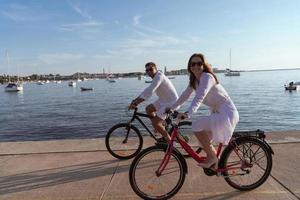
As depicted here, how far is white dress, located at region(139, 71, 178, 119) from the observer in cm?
653

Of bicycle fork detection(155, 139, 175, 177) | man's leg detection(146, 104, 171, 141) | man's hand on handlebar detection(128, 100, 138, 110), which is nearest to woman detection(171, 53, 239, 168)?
bicycle fork detection(155, 139, 175, 177)

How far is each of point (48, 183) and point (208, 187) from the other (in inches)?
98.1

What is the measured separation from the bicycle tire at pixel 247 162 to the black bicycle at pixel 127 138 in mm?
1894

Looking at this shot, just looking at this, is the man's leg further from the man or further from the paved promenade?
the paved promenade

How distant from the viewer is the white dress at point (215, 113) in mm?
4633

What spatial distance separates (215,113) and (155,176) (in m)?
1.20

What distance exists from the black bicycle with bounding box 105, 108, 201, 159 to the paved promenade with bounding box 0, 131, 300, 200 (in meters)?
0.24

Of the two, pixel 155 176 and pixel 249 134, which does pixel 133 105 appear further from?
pixel 249 134

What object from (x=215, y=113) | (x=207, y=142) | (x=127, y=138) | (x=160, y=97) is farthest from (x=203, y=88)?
(x=127, y=138)

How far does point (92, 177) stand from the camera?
5.77m

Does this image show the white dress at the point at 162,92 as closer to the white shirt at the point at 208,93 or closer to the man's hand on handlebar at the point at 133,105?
the man's hand on handlebar at the point at 133,105

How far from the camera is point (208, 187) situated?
5090 millimetres

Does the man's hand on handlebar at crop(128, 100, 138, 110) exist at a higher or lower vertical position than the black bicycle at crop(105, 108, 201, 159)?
higher

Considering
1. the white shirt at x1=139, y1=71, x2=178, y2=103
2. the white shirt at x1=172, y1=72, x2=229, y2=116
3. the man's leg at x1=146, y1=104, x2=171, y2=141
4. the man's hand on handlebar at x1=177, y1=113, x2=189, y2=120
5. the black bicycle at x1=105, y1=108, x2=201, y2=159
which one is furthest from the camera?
the black bicycle at x1=105, y1=108, x2=201, y2=159
